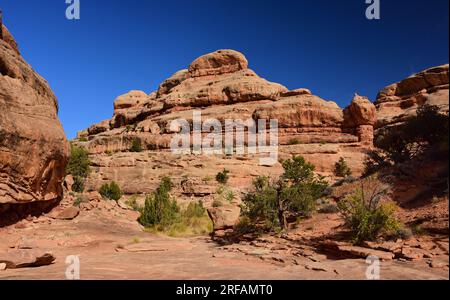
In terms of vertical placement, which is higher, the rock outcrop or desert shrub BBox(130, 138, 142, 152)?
the rock outcrop

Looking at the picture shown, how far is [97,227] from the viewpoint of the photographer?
54.4 ft

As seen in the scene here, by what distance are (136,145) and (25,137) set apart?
116 feet

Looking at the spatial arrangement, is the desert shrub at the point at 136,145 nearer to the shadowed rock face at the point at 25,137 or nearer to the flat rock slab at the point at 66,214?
the flat rock slab at the point at 66,214

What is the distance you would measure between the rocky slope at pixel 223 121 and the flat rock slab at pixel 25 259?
21865 millimetres

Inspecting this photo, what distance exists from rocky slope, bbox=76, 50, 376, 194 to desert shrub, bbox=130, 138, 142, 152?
1.80 feet

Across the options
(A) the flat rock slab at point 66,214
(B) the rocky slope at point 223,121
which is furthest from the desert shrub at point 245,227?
(B) the rocky slope at point 223,121

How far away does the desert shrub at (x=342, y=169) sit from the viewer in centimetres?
3631

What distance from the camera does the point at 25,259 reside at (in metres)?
9.23

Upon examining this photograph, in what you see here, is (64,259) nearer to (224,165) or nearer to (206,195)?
(206,195)

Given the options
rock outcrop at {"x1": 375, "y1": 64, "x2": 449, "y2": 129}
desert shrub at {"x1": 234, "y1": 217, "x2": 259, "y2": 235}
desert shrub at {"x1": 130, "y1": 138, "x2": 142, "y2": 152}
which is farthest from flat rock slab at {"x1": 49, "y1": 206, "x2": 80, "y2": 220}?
rock outcrop at {"x1": 375, "y1": 64, "x2": 449, "y2": 129}

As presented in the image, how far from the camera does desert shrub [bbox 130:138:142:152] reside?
47.4 m

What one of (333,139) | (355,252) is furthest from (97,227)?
(333,139)

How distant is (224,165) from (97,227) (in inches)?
826

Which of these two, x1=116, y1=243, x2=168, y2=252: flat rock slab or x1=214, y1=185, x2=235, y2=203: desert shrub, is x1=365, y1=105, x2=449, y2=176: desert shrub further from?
x1=214, y1=185, x2=235, y2=203: desert shrub
